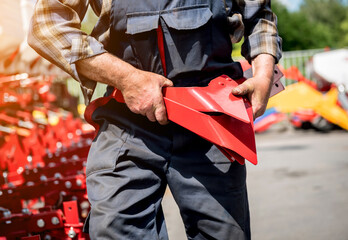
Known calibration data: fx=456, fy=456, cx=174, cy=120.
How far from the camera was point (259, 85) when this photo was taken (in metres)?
1.57

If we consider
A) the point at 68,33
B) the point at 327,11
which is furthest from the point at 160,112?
the point at 327,11

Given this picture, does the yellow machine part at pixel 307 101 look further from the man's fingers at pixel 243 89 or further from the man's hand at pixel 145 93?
the man's hand at pixel 145 93

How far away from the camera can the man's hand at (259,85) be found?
1.51 m

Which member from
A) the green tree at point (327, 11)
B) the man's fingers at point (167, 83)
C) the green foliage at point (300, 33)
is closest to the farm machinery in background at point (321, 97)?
the man's fingers at point (167, 83)

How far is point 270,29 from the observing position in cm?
175

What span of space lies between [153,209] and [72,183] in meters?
1.01

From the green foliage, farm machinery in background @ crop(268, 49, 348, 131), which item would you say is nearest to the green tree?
the green foliage

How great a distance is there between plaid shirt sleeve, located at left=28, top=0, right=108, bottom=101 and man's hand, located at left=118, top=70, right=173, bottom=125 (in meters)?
0.14

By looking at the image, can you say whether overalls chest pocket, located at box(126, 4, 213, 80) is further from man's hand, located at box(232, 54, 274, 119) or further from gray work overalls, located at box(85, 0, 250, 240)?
man's hand, located at box(232, 54, 274, 119)

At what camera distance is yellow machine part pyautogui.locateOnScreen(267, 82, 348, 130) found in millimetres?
9078

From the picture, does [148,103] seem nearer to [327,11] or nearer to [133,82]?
[133,82]

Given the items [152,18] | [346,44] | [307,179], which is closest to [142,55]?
[152,18]

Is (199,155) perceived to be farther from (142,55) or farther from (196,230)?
(142,55)

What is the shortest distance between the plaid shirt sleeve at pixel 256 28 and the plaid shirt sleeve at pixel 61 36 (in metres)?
0.56
